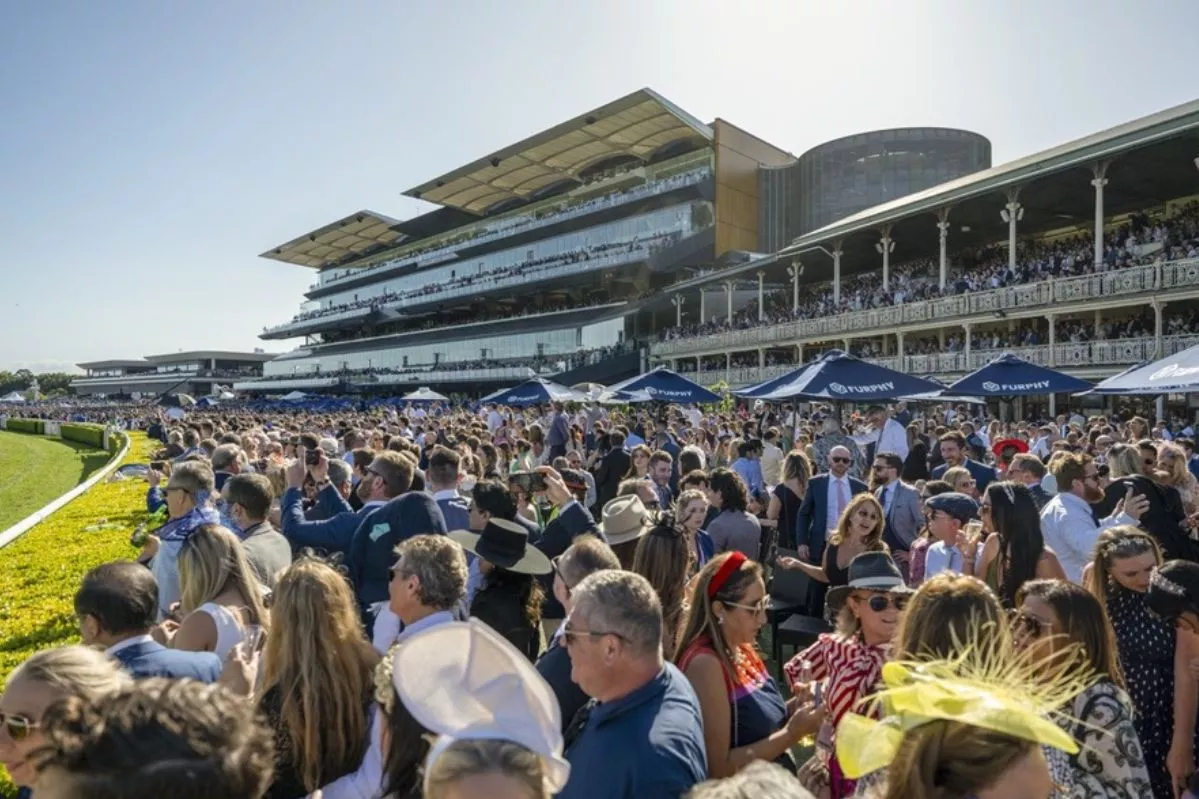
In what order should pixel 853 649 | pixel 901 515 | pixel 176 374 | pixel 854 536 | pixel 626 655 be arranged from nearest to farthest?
pixel 626 655 → pixel 853 649 → pixel 854 536 → pixel 901 515 → pixel 176 374

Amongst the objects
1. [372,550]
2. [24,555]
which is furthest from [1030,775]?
[24,555]

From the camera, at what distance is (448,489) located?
686cm

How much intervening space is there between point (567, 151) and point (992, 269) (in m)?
39.3

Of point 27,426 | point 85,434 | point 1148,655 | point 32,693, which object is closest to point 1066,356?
point 1148,655

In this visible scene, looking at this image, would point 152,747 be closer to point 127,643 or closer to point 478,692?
point 478,692

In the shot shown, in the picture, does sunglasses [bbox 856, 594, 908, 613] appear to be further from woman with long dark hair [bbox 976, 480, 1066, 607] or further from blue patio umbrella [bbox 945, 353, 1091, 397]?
blue patio umbrella [bbox 945, 353, 1091, 397]

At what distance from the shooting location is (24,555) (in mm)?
12109

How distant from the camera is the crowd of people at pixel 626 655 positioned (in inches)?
68.2

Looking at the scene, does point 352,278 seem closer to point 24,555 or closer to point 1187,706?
point 24,555

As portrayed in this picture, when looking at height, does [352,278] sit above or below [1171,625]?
above

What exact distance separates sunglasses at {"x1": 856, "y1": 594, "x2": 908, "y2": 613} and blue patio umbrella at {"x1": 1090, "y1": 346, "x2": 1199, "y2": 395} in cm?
577

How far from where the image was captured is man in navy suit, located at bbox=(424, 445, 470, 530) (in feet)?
22.1

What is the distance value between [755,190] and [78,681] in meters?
60.2

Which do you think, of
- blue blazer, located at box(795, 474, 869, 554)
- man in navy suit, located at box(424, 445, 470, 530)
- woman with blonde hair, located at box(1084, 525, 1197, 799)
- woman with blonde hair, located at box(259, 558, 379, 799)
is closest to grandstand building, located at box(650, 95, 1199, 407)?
blue blazer, located at box(795, 474, 869, 554)
